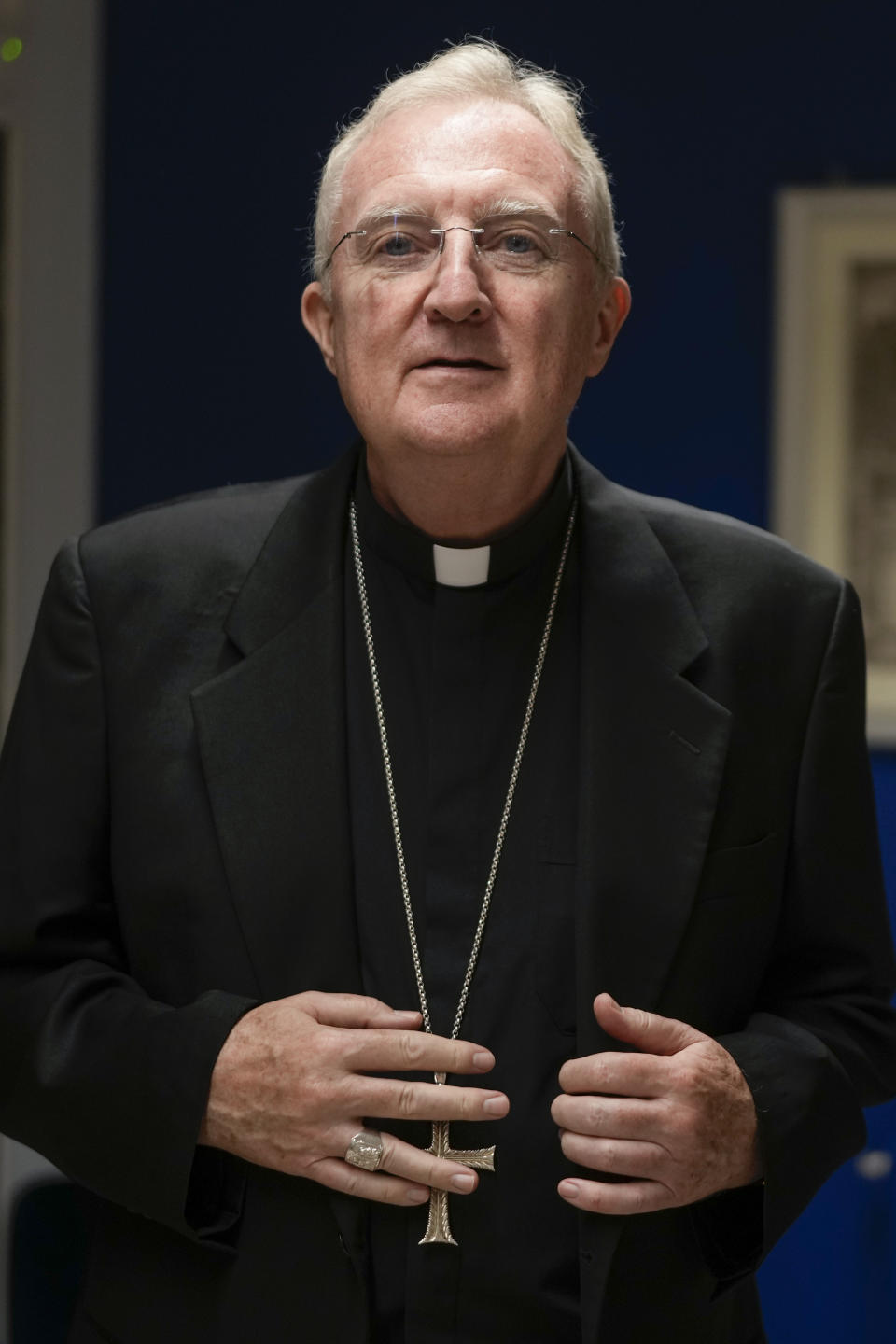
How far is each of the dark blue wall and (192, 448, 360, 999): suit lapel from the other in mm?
1594

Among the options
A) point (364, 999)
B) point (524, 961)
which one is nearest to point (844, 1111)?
point (524, 961)

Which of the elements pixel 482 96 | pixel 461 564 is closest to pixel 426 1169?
pixel 461 564

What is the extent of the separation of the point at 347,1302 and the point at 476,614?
2.36 feet

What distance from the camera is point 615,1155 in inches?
56.5

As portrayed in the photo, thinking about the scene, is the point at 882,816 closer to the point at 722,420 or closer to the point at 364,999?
the point at 722,420

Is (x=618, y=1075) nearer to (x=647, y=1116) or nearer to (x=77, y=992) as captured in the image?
(x=647, y=1116)

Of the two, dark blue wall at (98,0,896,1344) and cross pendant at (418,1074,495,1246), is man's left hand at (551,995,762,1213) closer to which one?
cross pendant at (418,1074,495,1246)

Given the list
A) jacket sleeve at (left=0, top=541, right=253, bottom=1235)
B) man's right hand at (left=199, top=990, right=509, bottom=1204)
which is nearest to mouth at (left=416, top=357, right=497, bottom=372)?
jacket sleeve at (left=0, top=541, right=253, bottom=1235)

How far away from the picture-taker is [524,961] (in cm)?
Answer: 161

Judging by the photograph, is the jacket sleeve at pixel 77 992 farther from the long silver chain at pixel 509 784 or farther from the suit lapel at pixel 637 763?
the suit lapel at pixel 637 763

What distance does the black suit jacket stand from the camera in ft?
5.05

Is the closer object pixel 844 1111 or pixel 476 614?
pixel 844 1111

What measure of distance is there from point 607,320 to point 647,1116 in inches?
33.7

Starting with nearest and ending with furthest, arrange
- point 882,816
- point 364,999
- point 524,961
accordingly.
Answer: point 364,999 < point 524,961 < point 882,816
